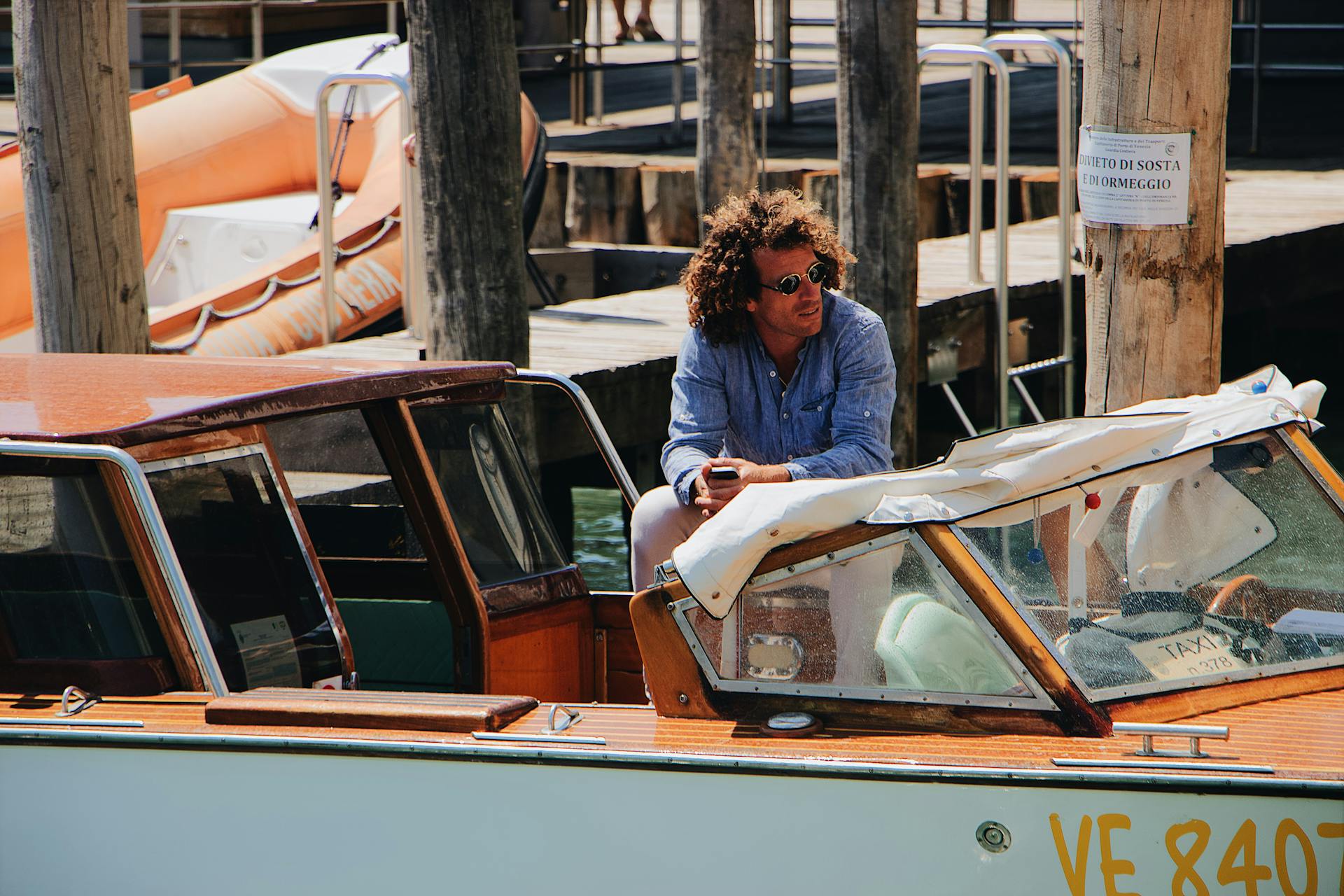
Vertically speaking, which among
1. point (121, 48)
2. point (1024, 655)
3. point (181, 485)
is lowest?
point (1024, 655)

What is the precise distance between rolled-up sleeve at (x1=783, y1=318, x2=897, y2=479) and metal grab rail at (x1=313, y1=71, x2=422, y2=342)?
4.06m

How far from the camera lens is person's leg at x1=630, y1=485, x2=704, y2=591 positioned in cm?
394

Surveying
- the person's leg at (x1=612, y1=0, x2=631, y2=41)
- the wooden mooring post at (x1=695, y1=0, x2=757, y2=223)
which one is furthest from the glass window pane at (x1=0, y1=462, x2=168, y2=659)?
the person's leg at (x1=612, y1=0, x2=631, y2=41)

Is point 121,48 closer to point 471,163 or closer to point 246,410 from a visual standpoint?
point 471,163

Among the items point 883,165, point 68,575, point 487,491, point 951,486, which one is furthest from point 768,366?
point 883,165

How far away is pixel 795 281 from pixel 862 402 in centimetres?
32

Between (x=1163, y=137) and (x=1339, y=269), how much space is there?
6758 millimetres

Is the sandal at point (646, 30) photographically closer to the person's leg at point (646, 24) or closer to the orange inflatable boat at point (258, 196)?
the person's leg at point (646, 24)

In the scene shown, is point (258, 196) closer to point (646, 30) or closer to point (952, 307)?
point (952, 307)

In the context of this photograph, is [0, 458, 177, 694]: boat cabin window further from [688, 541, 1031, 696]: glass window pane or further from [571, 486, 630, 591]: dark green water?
[571, 486, 630, 591]: dark green water

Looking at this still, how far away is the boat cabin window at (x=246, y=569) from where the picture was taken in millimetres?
3463

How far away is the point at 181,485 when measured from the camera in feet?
11.4

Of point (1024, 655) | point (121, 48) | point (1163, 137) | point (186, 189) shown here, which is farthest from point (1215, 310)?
point (186, 189)

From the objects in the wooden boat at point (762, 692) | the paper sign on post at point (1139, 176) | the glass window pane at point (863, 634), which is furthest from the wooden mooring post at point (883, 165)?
the glass window pane at point (863, 634)
